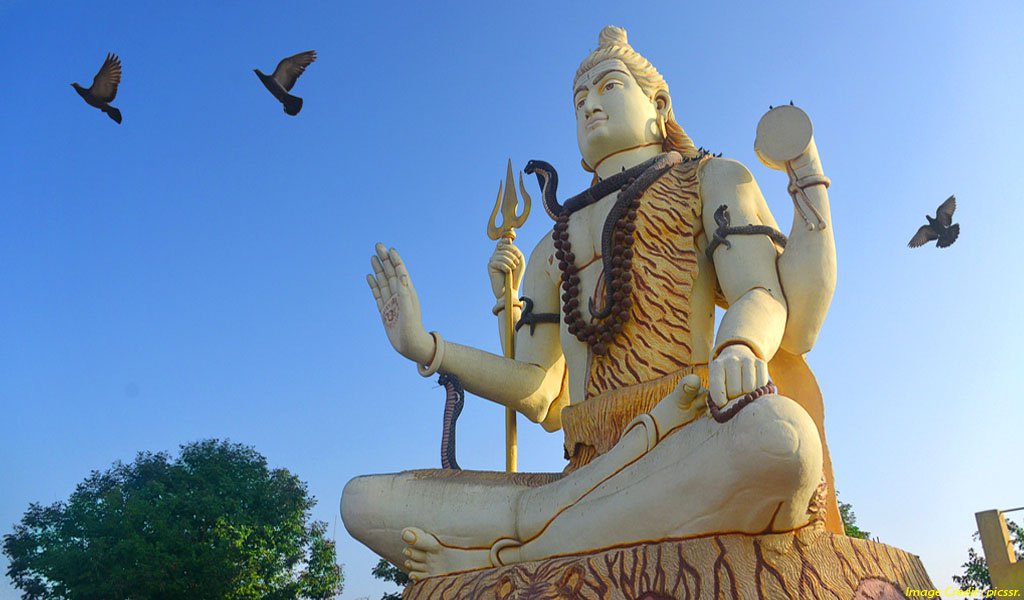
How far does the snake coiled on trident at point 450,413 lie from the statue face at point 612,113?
1574 millimetres

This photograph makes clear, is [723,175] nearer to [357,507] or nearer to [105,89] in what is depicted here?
[357,507]

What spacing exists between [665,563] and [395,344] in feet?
7.03

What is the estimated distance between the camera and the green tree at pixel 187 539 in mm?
14477

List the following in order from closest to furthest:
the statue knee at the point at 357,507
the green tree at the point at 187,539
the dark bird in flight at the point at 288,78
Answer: the statue knee at the point at 357,507 < the dark bird in flight at the point at 288,78 < the green tree at the point at 187,539

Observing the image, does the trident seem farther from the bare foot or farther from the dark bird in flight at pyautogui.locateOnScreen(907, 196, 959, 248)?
the dark bird in flight at pyautogui.locateOnScreen(907, 196, 959, 248)

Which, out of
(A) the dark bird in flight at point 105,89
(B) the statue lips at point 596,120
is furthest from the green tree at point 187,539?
(B) the statue lips at point 596,120

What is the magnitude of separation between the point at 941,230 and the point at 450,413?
3.14 metres

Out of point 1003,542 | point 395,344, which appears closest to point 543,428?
point 395,344

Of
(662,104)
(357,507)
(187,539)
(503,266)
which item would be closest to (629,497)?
(357,507)

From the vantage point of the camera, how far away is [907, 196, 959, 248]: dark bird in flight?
551 centimetres

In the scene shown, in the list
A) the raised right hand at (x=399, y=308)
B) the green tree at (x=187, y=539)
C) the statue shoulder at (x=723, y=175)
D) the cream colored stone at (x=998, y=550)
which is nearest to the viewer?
the statue shoulder at (x=723, y=175)

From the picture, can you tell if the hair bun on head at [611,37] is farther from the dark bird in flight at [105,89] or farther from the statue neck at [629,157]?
the dark bird in flight at [105,89]

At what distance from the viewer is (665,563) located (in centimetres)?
353

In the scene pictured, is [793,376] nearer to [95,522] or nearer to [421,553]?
[421,553]
